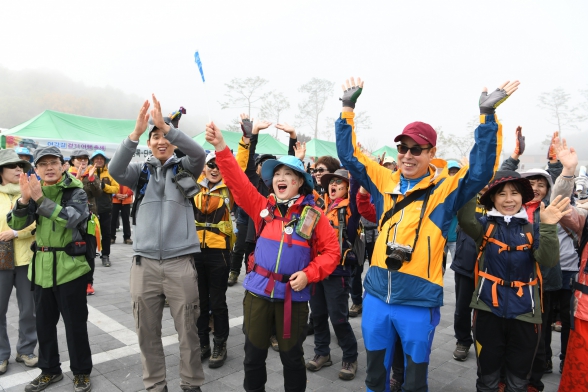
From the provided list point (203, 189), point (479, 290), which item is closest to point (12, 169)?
point (203, 189)

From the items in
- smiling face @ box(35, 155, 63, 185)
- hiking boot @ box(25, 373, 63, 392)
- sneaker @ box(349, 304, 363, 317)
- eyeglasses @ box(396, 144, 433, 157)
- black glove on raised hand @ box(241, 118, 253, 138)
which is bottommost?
sneaker @ box(349, 304, 363, 317)

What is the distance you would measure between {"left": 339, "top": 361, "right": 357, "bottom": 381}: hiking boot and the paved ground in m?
0.04

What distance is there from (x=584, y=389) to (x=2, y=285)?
5.23m

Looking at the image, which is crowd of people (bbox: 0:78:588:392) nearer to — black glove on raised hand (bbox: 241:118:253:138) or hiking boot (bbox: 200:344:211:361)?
black glove on raised hand (bbox: 241:118:253:138)

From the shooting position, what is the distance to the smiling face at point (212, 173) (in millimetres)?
4348

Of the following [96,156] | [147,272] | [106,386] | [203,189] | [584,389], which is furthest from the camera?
[96,156]

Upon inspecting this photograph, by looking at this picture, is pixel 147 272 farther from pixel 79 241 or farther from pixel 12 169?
pixel 12 169

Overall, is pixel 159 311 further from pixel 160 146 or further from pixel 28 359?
pixel 28 359

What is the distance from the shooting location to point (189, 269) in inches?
129

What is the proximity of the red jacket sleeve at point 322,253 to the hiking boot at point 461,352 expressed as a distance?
2277mm

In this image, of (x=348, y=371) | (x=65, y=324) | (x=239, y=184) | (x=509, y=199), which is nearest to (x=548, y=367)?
(x=348, y=371)

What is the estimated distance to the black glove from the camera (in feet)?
9.49

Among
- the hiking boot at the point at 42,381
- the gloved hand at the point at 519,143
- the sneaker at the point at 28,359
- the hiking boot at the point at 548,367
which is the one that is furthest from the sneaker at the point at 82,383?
the gloved hand at the point at 519,143

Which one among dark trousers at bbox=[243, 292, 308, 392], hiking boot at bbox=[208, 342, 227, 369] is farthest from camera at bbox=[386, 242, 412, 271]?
hiking boot at bbox=[208, 342, 227, 369]
